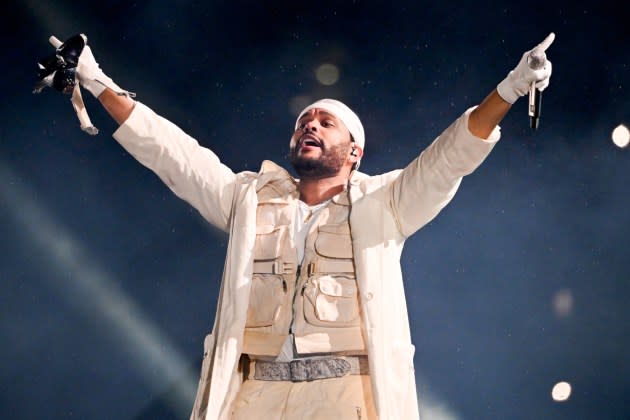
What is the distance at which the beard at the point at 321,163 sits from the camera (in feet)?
10.5

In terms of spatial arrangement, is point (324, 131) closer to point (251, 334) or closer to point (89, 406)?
point (251, 334)

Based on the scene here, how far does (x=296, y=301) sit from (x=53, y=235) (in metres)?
1.77

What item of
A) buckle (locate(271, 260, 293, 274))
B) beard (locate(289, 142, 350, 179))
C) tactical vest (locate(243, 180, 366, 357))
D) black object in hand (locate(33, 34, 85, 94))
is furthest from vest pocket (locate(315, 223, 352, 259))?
black object in hand (locate(33, 34, 85, 94))

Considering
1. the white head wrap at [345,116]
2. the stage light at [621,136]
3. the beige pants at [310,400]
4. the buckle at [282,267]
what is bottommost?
the beige pants at [310,400]

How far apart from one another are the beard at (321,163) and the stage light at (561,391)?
159 centimetres

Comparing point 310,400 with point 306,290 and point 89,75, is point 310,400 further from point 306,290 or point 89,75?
point 89,75

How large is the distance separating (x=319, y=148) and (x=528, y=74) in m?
0.90

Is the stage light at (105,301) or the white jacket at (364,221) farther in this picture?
the stage light at (105,301)

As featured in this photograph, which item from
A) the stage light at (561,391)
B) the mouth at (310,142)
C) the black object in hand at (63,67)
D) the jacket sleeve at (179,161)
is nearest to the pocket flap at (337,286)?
the jacket sleeve at (179,161)

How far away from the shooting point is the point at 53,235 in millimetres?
4105

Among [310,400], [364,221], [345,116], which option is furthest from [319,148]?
[310,400]

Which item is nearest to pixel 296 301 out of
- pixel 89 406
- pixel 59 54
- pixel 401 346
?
pixel 401 346

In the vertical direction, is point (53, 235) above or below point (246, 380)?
above

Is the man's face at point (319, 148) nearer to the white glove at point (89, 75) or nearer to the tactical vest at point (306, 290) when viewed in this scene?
the tactical vest at point (306, 290)
